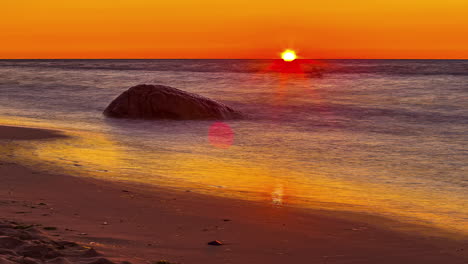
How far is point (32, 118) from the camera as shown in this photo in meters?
20.2

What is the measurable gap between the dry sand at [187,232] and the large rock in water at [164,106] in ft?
35.1

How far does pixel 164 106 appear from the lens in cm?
1858

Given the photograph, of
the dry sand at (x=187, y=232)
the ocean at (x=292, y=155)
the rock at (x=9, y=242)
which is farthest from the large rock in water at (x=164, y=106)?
the rock at (x=9, y=242)

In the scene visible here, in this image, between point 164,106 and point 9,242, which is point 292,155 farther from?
point 164,106

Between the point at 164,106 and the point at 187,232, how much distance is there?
13.0m

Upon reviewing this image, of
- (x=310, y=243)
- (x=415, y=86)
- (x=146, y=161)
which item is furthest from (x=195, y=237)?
(x=415, y=86)

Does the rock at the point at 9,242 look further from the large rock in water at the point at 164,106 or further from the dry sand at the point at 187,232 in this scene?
the large rock in water at the point at 164,106

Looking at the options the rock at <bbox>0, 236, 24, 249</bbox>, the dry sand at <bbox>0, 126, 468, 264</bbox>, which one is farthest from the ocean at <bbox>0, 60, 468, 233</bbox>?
the rock at <bbox>0, 236, 24, 249</bbox>

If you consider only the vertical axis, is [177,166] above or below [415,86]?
below

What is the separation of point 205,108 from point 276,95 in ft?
40.8

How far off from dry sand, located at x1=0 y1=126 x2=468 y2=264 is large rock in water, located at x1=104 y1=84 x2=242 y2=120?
1070 cm

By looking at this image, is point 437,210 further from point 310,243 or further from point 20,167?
point 20,167

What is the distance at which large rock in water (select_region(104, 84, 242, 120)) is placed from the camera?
18.5 m

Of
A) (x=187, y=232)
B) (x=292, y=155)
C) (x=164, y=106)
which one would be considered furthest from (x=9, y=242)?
(x=164, y=106)
